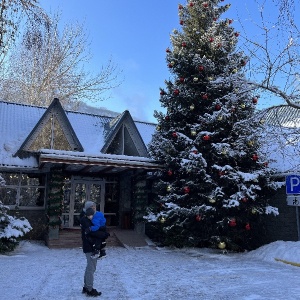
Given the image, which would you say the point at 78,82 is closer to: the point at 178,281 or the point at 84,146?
the point at 84,146

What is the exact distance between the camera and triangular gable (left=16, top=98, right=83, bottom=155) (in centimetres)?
1517

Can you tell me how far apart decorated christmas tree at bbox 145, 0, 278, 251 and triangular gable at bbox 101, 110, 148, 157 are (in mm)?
3091

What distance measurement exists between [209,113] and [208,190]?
309 centimetres

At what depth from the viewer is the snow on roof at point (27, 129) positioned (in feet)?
47.9

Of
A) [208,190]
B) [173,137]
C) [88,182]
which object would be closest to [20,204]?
[88,182]

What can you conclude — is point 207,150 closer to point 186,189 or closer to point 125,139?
point 186,189

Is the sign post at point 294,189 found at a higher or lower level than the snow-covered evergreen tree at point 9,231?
higher

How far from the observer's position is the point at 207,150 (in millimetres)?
12555

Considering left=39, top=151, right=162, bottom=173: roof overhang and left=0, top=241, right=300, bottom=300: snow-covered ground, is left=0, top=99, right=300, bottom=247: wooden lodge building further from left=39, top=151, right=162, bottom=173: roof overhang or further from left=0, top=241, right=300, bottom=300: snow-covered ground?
left=0, top=241, right=300, bottom=300: snow-covered ground

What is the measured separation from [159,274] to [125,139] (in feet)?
34.7

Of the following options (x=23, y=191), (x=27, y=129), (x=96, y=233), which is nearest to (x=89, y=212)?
(x=96, y=233)

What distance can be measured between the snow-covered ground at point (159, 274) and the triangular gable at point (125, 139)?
631cm

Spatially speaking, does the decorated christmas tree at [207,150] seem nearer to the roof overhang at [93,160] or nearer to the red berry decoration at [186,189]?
the red berry decoration at [186,189]

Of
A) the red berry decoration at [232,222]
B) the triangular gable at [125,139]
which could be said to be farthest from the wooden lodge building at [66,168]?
the red berry decoration at [232,222]
